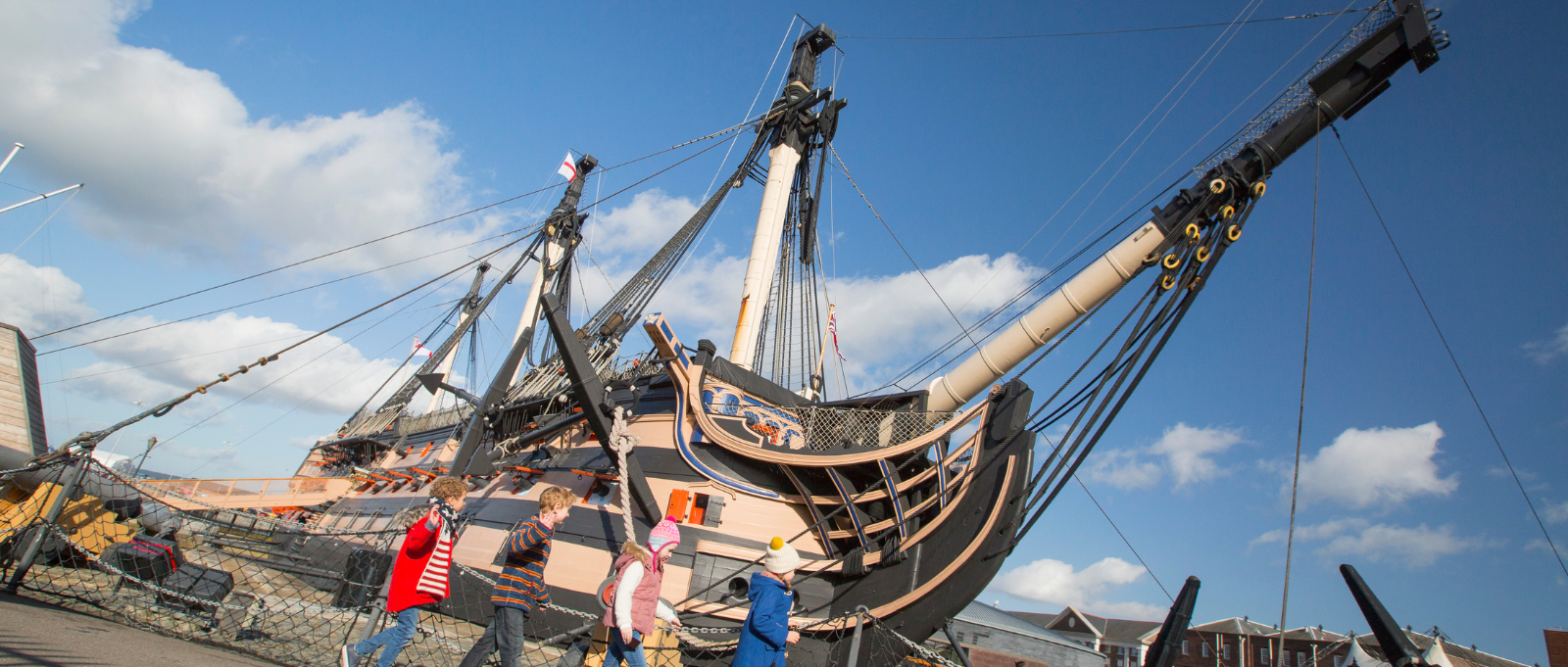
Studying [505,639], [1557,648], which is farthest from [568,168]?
[1557,648]

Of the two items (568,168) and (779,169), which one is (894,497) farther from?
(568,168)

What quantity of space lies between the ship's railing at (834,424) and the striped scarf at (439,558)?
4.74 meters

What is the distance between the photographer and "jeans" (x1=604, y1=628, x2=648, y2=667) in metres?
3.34

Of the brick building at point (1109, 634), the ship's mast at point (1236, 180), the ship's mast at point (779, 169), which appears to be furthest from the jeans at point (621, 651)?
the brick building at point (1109, 634)

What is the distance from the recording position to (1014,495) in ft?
20.4

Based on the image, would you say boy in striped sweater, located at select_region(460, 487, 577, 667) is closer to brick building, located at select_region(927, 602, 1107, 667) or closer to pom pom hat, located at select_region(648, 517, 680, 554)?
pom pom hat, located at select_region(648, 517, 680, 554)

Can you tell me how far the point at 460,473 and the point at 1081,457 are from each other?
31.8 feet

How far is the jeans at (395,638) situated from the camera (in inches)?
130

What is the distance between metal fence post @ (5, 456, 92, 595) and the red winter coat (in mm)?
3607

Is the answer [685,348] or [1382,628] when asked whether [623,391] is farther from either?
[1382,628]

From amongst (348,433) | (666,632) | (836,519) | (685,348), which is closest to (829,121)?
(685,348)

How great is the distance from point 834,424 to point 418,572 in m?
5.80

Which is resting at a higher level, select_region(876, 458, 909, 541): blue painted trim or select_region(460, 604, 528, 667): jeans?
select_region(876, 458, 909, 541): blue painted trim

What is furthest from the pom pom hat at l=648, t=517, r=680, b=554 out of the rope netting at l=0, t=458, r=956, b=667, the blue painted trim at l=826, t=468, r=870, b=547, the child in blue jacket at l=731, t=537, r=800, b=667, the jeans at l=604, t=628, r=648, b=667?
the blue painted trim at l=826, t=468, r=870, b=547
